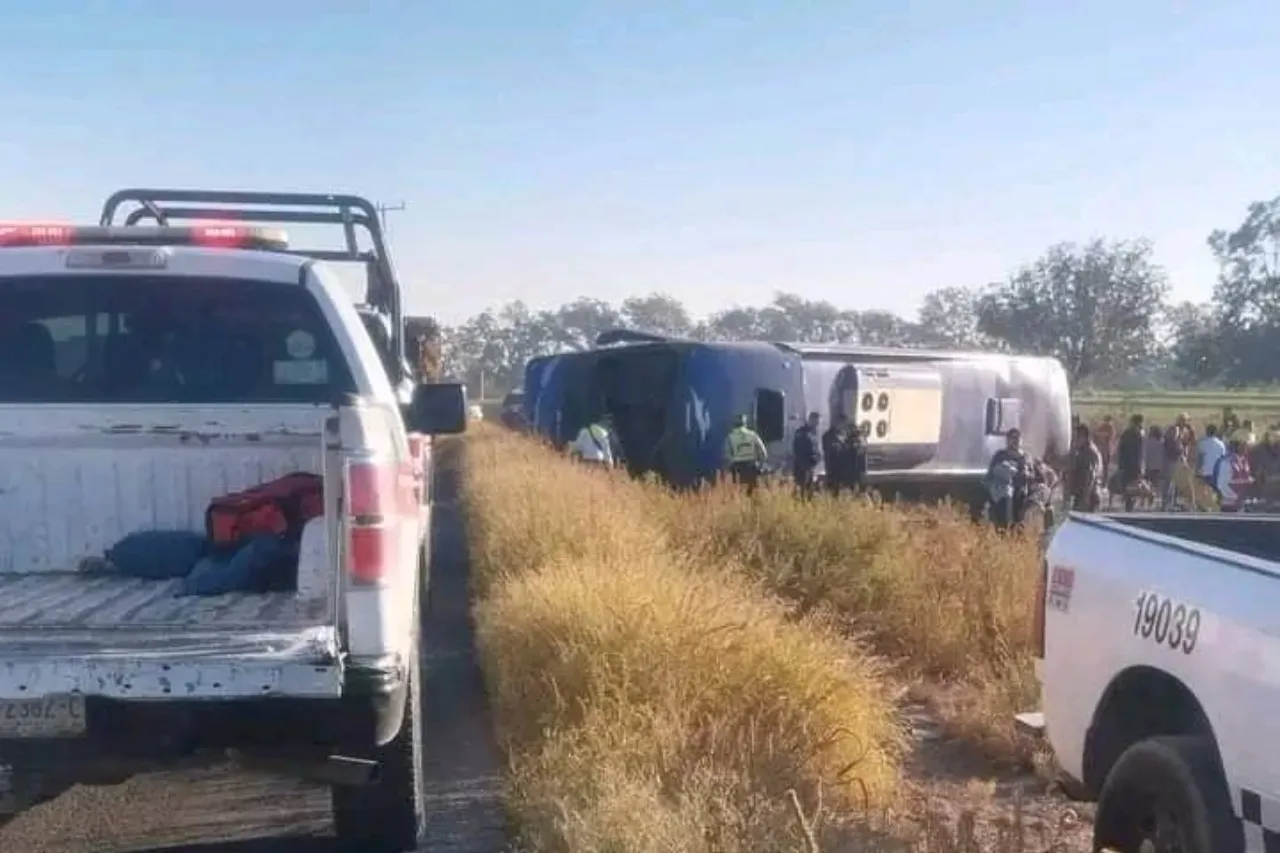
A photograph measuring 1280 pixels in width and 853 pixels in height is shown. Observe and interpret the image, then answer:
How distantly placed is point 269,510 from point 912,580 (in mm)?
6021

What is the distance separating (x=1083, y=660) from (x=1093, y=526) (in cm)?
46

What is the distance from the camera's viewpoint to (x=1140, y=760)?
428 centimetres

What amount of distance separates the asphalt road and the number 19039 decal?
2.66m

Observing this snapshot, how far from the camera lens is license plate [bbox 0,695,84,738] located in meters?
4.39

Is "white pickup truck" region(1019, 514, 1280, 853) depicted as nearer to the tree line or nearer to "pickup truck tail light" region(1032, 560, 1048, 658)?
"pickup truck tail light" region(1032, 560, 1048, 658)

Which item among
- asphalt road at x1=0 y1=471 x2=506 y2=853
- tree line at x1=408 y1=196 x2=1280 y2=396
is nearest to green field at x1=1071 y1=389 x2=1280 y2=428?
tree line at x1=408 y1=196 x2=1280 y2=396

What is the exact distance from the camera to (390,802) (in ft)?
17.8

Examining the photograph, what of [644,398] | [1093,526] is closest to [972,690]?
[1093,526]

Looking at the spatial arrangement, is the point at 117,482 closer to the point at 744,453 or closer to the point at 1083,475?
the point at 744,453

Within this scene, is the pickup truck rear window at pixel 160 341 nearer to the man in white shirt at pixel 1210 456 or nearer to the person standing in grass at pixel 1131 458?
the man in white shirt at pixel 1210 456

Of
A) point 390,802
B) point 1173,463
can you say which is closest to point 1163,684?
point 390,802

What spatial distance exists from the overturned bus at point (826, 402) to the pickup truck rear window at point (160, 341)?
12.4 m

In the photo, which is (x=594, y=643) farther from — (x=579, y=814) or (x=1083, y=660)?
(x=1083, y=660)

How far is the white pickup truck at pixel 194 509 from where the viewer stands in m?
4.47
